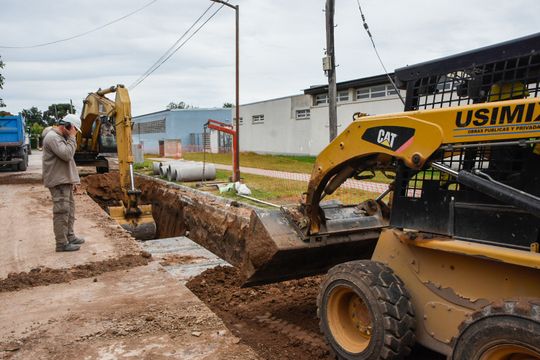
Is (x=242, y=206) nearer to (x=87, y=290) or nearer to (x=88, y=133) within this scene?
(x=87, y=290)

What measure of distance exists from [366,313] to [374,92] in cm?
2108

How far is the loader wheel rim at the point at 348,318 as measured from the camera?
3542mm

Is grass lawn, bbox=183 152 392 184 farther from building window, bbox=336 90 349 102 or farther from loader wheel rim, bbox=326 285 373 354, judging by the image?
loader wheel rim, bbox=326 285 373 354

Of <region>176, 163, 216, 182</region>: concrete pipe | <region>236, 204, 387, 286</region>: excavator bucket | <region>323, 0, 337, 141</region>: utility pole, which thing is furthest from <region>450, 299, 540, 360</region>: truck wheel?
<region>176, 163, 216, 182</region>: concrete pipe

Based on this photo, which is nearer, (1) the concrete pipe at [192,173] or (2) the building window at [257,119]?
(1) the concrete pipe at [192,173]

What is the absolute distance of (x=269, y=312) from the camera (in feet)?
16.9

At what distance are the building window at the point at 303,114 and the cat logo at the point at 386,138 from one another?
26089 millimetres

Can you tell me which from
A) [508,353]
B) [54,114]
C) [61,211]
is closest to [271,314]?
[508,353]

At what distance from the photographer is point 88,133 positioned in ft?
55.5

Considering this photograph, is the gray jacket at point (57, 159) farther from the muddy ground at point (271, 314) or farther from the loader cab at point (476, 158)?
the loader cab at point (476, 158)

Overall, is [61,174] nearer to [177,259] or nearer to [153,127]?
[177,259]

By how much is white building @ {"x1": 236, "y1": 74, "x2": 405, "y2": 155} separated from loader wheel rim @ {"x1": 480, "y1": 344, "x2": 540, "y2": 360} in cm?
1900

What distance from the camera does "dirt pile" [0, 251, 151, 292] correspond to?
214 inches

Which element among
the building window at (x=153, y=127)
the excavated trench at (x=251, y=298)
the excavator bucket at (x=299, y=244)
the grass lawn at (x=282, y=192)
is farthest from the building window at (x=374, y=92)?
the building window at (x=153, y=127)
